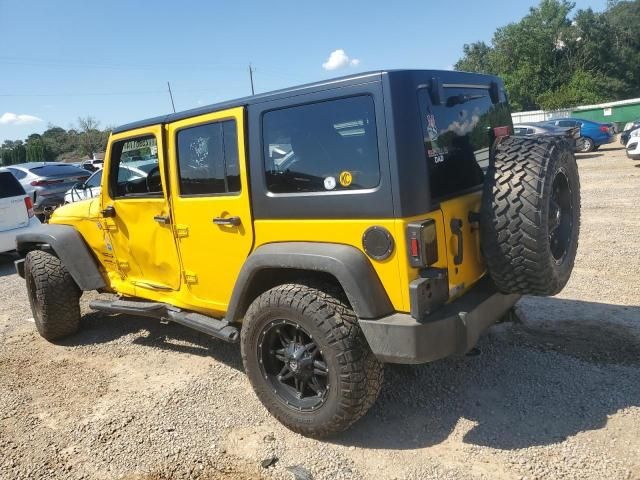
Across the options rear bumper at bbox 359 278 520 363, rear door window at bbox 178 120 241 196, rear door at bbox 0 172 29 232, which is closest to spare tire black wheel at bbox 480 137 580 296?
rear bumper at bbox 359 278 520 363

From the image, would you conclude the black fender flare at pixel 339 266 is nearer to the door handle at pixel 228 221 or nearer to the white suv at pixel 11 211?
the door handle at pixel 228 221

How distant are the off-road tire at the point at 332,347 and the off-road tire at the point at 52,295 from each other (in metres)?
2.56

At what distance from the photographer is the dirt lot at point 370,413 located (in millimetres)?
→ 2746

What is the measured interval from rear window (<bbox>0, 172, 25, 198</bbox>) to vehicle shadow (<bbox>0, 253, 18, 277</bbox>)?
119 centimetres

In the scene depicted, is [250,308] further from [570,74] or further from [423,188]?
[570,74]

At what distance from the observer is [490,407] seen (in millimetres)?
3168

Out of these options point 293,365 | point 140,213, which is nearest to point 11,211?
point 140,213

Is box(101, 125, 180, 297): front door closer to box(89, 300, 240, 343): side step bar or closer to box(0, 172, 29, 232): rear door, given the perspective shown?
box(89, 300, 240, 343): side step bar

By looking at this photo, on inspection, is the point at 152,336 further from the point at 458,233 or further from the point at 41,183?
Result: the point at 41,183

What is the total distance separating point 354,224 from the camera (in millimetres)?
2660

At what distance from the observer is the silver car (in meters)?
11.6

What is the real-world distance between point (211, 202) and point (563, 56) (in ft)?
192

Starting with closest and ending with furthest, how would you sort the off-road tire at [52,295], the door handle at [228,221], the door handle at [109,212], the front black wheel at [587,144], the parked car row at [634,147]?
the door handle at [228,221] < the door handle at [109,212] < the off-road tire at [52,295] < the parked car row at [634,147] < the front black wheel at [587,144]

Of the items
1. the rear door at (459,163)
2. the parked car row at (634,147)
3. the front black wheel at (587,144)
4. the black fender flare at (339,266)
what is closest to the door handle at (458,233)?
the rear door at (459,163)
